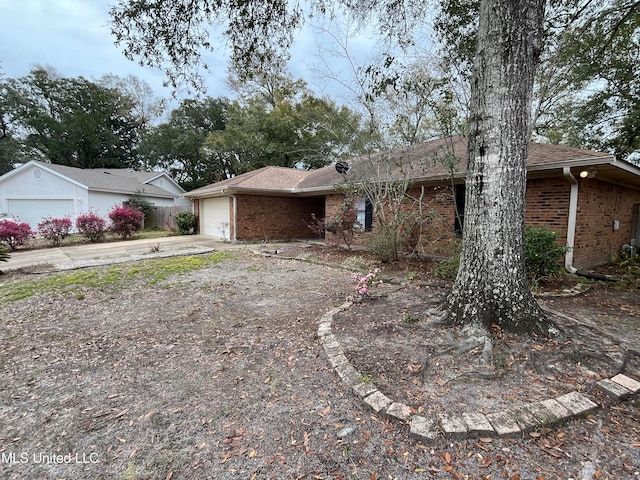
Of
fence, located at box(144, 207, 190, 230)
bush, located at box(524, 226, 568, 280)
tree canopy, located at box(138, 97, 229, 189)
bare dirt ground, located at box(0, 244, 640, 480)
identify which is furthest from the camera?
tree canopy, located at box(138, 97, 229, 189)

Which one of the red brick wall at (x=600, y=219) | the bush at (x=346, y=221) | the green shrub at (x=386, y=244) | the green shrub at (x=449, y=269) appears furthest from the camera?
the bush at (x=346, y=221)

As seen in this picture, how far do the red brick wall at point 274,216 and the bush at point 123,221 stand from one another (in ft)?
16.8

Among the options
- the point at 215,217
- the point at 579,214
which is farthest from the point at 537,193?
the point at 215,217

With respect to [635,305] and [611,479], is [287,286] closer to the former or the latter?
[611,479]

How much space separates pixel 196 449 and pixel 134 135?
3638 cm

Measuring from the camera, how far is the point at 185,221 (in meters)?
15.0

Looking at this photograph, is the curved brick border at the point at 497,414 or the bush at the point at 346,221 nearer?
the curved brick border at the point at 497,414

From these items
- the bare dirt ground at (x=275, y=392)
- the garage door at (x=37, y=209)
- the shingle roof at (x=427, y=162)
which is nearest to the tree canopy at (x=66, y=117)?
the garage door at (x=37, y=209)

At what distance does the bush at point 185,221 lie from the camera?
14.9m

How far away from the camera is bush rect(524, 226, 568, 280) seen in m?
5.19

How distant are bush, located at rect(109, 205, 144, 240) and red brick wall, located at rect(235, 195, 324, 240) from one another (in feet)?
16.8

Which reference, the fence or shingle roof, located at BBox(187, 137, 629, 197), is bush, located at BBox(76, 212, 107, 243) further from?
shingle roof, located at BBox(187, 137, 629, 197)

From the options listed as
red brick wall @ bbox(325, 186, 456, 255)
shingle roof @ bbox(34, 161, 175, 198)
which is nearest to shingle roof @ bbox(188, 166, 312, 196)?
red brick wall @ bbox(325, 186, 456, 255)

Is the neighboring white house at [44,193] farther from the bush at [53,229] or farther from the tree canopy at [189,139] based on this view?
the tree canopy at [189,139]
